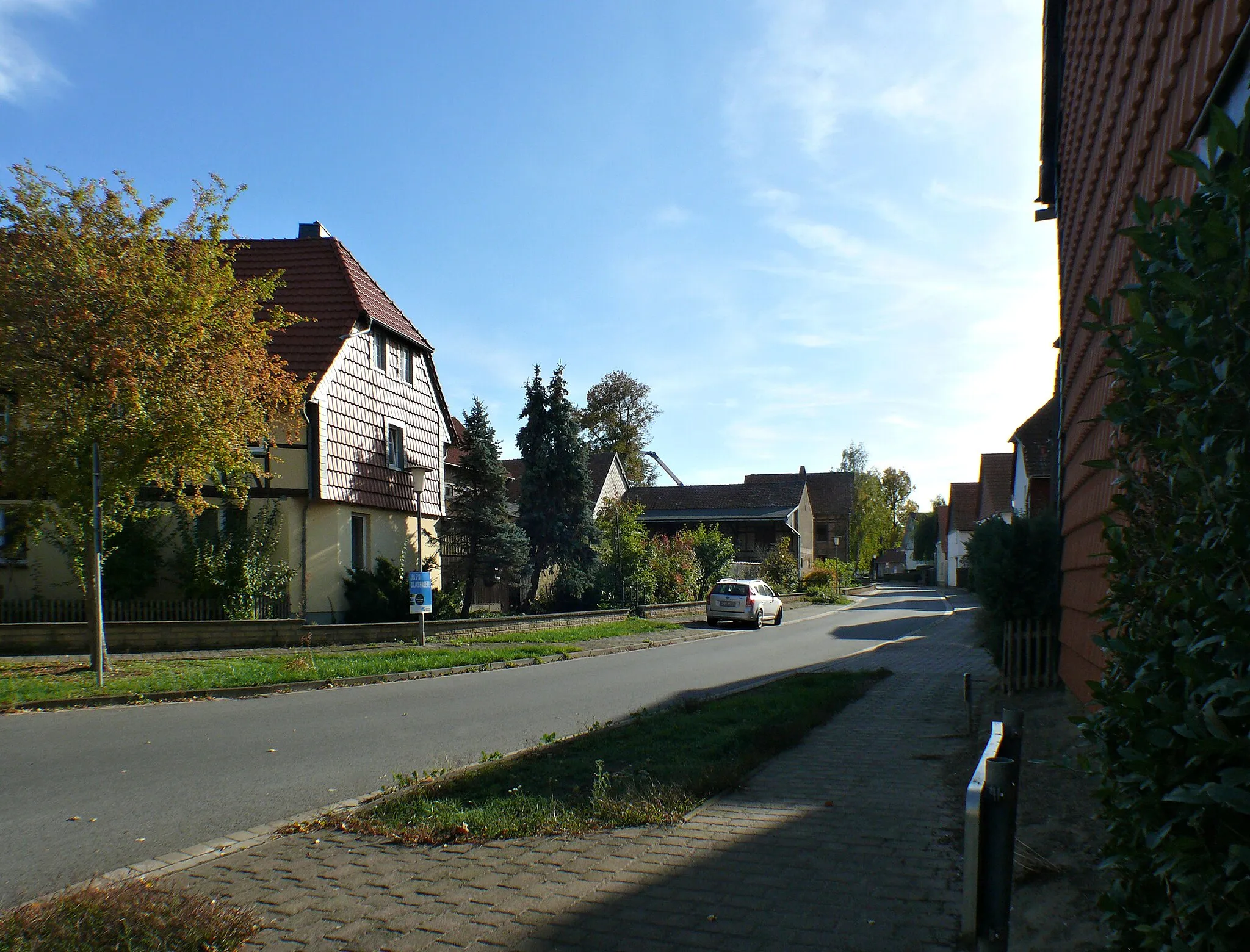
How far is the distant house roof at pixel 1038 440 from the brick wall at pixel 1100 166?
19.0m

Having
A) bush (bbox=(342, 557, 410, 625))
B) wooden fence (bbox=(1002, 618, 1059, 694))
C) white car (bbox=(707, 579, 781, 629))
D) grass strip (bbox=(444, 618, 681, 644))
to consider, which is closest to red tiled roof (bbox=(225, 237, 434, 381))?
bush (bbox=(342, 557, 410, 625))

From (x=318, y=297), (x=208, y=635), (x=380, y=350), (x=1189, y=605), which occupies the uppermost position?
(x=318, y=297)

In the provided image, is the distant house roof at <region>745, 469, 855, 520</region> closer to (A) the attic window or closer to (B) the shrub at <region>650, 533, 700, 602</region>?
(B) the shrub at <region>650, 533, 700, 602</region>

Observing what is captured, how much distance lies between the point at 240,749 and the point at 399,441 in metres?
19.2

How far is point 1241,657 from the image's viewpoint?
6.32 ft

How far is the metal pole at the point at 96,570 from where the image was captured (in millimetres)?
13469

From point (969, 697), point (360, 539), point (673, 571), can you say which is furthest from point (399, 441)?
point (969, 697)

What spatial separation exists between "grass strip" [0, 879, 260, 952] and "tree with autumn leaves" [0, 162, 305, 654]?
37.6ft

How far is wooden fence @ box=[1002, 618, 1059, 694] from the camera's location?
1235cm

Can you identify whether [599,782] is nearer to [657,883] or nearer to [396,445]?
[657,883]

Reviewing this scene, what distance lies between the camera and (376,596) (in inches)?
947

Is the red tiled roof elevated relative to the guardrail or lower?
elevated

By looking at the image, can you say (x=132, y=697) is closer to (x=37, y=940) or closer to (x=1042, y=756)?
(x=37, y=940)

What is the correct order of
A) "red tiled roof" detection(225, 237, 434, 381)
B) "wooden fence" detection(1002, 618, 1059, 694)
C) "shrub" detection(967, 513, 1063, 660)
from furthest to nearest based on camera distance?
"red tiled roof" detection(225, 237, 434, 381), "shrub" detection(967, 513, 1063, 660), "wooden fence" detection(1002, 618, 1059, 694)
